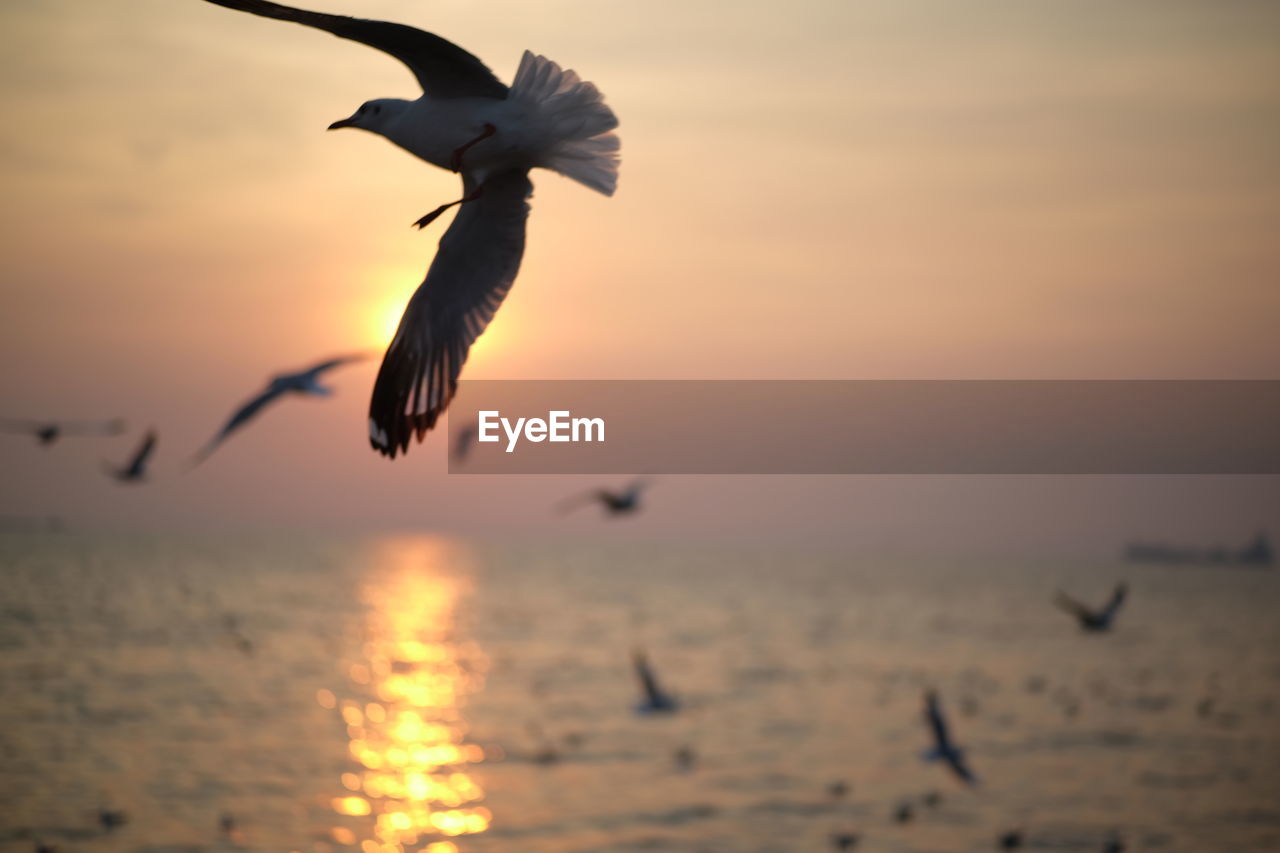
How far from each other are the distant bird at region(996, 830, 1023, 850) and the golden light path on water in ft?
32.8

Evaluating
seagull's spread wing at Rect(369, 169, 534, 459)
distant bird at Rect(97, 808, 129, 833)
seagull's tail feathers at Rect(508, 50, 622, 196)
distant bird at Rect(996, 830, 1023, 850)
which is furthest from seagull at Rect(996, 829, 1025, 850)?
seagull's tail feathers at Rect(508, 50, 622, 196)

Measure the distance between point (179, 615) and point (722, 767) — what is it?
4426 cm

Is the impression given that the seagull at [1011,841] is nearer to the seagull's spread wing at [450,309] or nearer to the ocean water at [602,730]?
the ocean water at [602,730]

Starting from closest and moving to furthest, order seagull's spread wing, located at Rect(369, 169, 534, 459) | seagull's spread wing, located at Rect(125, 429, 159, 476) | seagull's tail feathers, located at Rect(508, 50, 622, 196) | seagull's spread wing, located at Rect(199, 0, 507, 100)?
1. seagull's spread wing, located at Rect(199, 0, 507, 100)
2. seagull's tail feathers, located at Rect(508, 50, 622, 196)
3. seagull's spread wing, located at Rect(369, 169, 534, 459)
4. seagull's spread wing, located at Rect(125, 429, 159, 476)

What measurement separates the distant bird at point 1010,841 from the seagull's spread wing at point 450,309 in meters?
21.2

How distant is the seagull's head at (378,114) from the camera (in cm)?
567

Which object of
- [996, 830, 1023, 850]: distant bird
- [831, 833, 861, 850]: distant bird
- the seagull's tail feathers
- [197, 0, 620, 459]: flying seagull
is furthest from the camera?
[996, 830, 1023, 850]: distant bird

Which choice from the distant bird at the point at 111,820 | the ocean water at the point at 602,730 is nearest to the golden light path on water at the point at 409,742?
the ocean water at the point at 602,730

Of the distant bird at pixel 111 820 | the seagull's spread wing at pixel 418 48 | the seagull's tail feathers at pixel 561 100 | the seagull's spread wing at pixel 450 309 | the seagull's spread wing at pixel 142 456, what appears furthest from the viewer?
the distant bird at pixel 111 820

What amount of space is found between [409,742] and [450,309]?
30.1 metres

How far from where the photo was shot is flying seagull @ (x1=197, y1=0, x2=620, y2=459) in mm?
5312

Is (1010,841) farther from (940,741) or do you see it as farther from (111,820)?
(111,820)

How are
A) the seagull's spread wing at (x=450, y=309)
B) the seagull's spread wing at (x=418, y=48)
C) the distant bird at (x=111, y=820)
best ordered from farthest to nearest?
1. the distant bird at (x=111, y=820)
2. the seagull's spread wing at (x=450, y=309)
3. the seagull's spread wing at (x=418, y=48)

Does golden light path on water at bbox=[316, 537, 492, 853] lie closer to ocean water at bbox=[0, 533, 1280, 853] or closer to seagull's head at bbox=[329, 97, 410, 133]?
ocean water at bbox=[0, 533, 1280, 853]
